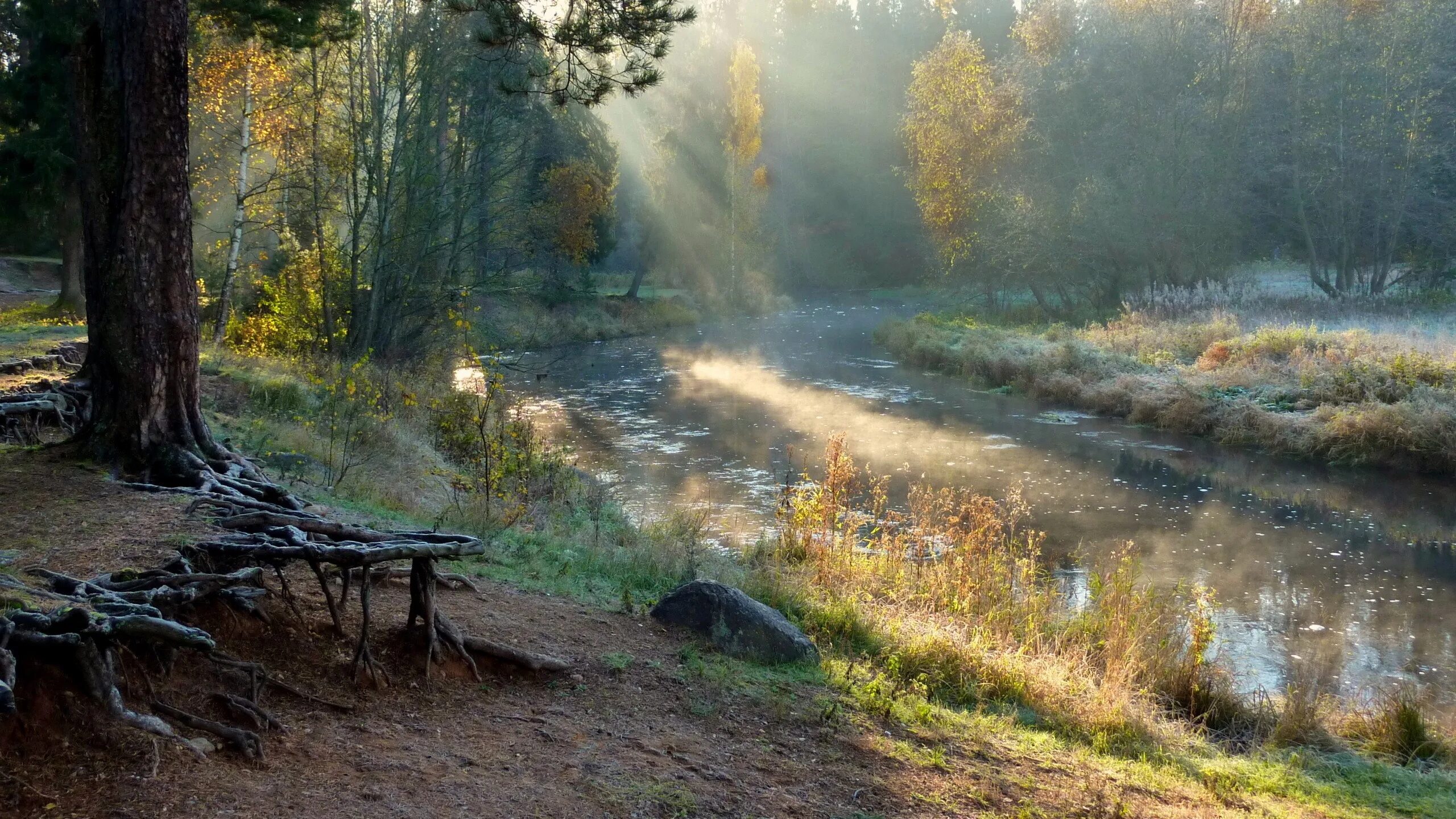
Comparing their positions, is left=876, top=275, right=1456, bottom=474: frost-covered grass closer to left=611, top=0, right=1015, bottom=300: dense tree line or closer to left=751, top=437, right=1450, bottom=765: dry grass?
left=751, top=437, right=1450, bottom=765: dry grass

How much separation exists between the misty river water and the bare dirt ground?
5.35 m

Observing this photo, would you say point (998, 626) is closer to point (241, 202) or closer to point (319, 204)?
point (319, 204)

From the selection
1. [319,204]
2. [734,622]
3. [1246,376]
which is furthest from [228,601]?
[1246,376]

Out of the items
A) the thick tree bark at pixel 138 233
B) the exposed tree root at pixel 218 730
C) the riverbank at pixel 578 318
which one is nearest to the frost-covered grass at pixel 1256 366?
the riverbank at pixel 578 318

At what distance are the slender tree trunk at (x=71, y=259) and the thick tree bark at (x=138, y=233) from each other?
15984 millimetres

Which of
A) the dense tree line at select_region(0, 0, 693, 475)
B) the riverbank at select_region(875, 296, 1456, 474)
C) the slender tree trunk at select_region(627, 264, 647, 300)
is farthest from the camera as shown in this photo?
the slender tree trunk at select_region(627, 264, 647, 300)

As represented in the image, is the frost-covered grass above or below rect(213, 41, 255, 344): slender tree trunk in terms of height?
below

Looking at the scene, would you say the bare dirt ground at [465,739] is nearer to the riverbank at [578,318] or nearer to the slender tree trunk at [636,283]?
the riverbank at [578,318]

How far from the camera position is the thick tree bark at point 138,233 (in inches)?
273

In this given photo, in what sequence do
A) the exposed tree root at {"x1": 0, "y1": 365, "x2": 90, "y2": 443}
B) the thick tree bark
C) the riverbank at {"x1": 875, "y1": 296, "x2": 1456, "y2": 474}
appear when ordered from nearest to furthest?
the thick tree bark → the exposed tree root at {"x1": 0, "y1": 365, "x2": 90, "y2": 443} → the riverbank at {"x1": 875, "y1": 296, "x2": 1456, "y2": 474}

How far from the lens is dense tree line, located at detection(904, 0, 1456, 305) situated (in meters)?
31.9

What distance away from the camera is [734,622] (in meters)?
7.12

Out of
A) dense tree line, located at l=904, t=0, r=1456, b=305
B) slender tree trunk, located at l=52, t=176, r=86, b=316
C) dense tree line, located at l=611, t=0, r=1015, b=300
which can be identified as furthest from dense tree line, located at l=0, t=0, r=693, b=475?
dense tree line, located at l=611, t=0, r=1015, b=300

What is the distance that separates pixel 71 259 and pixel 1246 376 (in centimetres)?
2505
